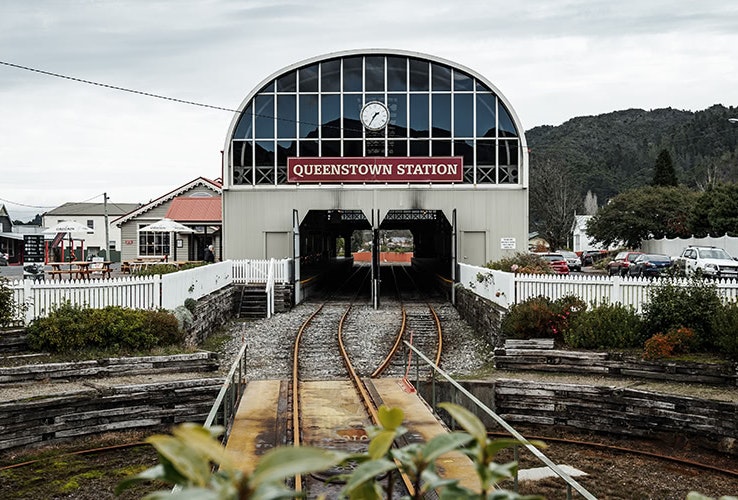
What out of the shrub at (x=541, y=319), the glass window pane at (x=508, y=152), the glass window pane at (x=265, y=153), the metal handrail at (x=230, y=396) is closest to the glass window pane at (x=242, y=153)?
the glass window pane at (x=265, y=153)

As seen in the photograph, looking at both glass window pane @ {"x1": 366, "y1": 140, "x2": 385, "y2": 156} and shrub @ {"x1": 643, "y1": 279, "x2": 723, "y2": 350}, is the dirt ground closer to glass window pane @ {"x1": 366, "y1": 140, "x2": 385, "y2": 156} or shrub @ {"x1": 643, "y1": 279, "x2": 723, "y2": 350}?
shrub @ {"x1": 643, "y1": 279, "x2": 723, "y2": 350}

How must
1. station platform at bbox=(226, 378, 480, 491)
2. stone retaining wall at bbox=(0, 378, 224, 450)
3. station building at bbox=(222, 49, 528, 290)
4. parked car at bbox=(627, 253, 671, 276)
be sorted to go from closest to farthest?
1. station platform at bbox=(226, 378, 480, 491)
2. stone retaining wall at bbox=(0, 378, 224, 450)
3. station building at bbox=(222, 49, 528, 290)
4. parked car at bbox=(627, 253, 671, 276)

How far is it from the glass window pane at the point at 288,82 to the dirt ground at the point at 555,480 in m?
20.9

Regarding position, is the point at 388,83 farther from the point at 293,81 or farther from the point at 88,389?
the point at 88,389

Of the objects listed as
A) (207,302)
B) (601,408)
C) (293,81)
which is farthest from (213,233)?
(601,408)

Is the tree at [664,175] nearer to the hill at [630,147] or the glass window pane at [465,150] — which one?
the hill at [630,147]

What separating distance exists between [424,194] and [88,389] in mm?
20166

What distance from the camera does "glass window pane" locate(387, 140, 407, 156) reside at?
30.9 meters

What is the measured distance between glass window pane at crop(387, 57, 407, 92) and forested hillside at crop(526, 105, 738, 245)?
43781 millimetres

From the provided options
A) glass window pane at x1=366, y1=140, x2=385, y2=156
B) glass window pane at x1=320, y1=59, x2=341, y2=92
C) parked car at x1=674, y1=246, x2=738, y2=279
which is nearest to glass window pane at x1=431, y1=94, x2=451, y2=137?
glass window pane at x1=366, y1=140, x2=385, y2=156

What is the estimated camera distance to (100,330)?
1464 centimetres

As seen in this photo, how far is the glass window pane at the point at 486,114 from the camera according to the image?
31.0 metres

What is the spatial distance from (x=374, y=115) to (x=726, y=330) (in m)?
19.5

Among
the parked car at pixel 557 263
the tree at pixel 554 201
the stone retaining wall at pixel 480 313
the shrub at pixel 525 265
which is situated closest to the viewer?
the stone retaining wall at pixel 480 313
